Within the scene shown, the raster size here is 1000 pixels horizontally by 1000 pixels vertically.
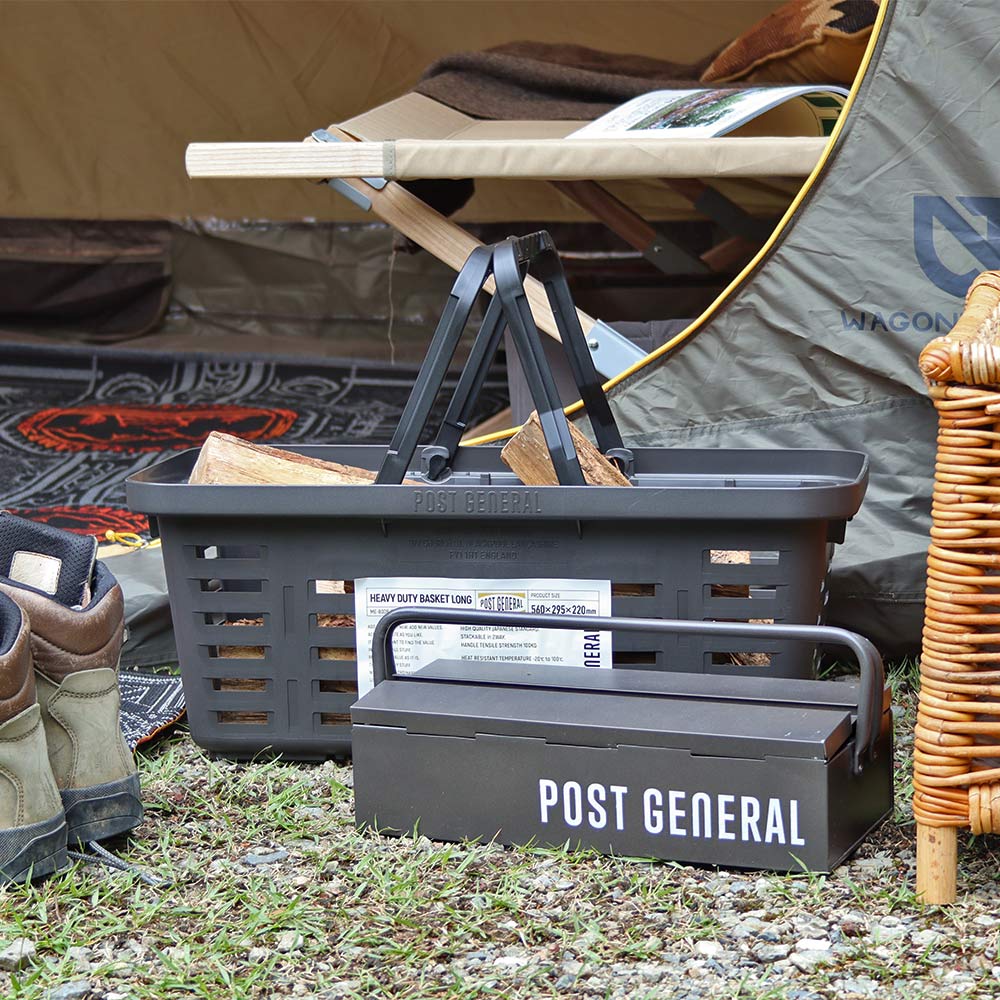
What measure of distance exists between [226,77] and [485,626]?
2.82m

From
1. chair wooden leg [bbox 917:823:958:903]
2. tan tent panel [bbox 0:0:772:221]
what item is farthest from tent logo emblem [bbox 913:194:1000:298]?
tan tent panel [bbox 0:0:772:221]

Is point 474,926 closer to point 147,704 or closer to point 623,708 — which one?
point 623,708

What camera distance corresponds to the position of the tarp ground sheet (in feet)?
5.43

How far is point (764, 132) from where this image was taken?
2.23 meters

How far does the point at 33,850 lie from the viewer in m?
1.23

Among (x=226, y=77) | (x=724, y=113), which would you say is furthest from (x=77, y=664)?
(x=226, y=77)

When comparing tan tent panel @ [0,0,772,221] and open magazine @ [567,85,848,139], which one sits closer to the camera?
open magazine @ [567,85,848,139]

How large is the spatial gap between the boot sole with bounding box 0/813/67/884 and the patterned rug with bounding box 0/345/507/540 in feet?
3.30

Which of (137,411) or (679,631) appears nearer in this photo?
(679,631)

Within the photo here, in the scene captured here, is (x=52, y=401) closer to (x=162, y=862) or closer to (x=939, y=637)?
(x=162, y=862)

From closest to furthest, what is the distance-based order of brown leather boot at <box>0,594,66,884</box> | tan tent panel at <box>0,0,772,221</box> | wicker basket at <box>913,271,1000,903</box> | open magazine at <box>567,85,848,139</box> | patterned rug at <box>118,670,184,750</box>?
wicker basket at <box>913,271,1000,903</box>
brown leather boot at <box>0,594,66,884</box>
patterned rug at <box>118,670,184,750</box>
open magazine at <box>567,85,848,139</box>
tan tent panel at <box>0,0,772,221</box>

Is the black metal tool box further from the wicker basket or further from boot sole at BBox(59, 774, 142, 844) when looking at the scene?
boot sole at BBox(59, 774, 142, 844)

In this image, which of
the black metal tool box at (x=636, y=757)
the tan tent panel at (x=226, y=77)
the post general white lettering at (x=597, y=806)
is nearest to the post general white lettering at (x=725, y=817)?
the black metal tool box at (x=636, y=757)

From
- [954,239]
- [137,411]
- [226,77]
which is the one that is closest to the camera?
[954,239]
